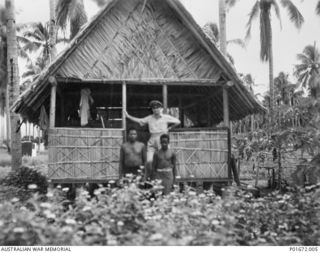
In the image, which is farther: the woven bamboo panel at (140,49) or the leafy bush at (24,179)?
the leafy bush at (24,179)

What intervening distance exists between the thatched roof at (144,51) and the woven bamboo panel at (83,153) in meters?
1.11

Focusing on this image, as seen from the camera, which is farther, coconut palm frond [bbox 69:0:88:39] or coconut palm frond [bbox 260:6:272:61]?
coconut palm frond [bbox 69:0:88:39]

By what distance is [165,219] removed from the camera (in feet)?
14.4

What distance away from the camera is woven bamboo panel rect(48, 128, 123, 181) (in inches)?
324

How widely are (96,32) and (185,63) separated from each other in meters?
2.05

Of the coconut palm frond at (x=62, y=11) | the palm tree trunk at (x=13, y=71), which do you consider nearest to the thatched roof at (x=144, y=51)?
the palm tree trunk at (x=13, y=71)

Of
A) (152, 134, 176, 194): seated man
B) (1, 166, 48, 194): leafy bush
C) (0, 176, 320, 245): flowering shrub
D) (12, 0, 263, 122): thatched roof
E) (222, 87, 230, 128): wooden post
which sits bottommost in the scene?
(1, 166, 48, 194): leafy bush

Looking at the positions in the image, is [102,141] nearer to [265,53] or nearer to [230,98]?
[230,98]

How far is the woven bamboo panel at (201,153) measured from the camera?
337 inches

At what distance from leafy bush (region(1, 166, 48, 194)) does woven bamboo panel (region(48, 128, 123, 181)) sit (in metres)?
3.90

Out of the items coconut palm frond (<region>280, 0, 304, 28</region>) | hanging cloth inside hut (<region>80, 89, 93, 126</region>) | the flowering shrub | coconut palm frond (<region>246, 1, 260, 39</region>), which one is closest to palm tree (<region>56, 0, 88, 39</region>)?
coconut palm frond (<region>246, 1, 260, 39</region>)

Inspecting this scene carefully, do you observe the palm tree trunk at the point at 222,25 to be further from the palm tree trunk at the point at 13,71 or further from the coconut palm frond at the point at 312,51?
the coconut palm frond at the point at 312,51

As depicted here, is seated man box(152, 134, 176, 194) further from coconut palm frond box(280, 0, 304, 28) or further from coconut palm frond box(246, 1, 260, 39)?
coconut palm frond box(246, 1, 260, 39)

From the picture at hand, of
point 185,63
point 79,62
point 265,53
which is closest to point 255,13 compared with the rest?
point 265,53
